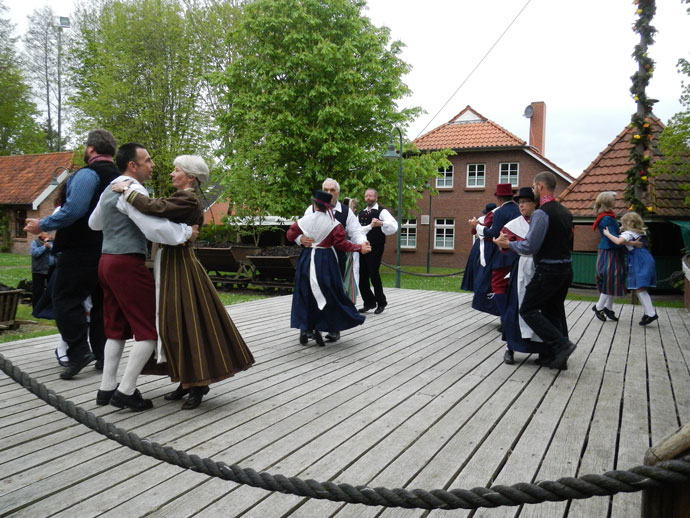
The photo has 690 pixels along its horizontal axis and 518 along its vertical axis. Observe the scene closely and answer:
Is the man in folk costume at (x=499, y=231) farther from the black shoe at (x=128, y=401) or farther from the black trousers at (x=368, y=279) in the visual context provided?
the black shoe at (x=128, y=401)

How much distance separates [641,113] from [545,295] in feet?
32.5

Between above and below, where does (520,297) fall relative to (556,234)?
below

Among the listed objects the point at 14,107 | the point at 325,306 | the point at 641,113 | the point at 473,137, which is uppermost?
the point at 14,107

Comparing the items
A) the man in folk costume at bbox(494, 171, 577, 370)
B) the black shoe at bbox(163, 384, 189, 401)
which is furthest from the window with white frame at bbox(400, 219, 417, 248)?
the black shoe at bbox(163, 384, 189, 401)

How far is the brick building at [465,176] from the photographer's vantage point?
2747cm

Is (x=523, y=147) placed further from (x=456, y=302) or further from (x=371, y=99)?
(x=456, y=302)

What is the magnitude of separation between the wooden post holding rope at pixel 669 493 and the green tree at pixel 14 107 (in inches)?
1490

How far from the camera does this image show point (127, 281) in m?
3.72

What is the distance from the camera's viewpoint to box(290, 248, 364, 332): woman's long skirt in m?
6.00

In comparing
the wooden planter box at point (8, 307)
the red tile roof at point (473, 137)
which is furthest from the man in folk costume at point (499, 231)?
the red tile roof at point (473, 137)


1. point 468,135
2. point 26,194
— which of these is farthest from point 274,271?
point 26,194

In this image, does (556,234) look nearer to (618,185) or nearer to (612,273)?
(612,273)

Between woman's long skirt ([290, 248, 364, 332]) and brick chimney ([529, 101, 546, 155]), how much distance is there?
2756 cm

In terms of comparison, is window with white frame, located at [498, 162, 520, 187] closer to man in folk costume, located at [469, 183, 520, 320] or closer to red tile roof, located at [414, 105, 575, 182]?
red tile roof, located at [414, 105, 575, 182]
